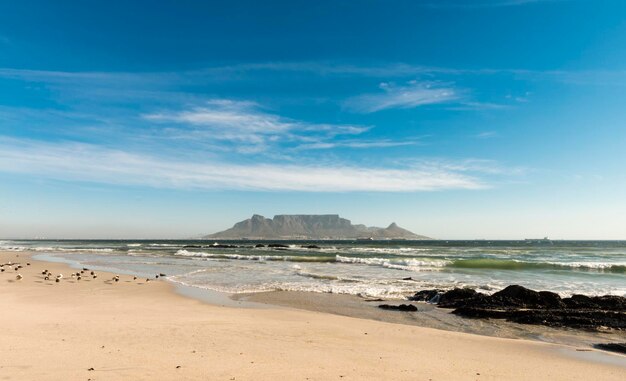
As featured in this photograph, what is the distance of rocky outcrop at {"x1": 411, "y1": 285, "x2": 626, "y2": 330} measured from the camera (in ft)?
36.3

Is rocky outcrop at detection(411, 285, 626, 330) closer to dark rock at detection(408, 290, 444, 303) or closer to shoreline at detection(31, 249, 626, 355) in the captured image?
dark rock at detection(408, 290, 444, 303)

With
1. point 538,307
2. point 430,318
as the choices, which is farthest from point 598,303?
point 430,318

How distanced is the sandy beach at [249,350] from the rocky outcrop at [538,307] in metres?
2.94

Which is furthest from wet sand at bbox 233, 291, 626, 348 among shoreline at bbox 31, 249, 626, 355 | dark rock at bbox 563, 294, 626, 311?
dark rock at bbox 563, 294, 626, 311

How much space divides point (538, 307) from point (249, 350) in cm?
1062

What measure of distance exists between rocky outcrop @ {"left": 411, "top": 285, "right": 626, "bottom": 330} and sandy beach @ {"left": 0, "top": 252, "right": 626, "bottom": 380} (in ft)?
9.64

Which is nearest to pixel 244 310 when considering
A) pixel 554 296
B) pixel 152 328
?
pixel 152 328

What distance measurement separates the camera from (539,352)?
806 cm

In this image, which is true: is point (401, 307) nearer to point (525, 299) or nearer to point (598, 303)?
point (525, 299)

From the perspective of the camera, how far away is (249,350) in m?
7.23

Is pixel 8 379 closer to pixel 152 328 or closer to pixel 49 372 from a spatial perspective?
pixel 49 372

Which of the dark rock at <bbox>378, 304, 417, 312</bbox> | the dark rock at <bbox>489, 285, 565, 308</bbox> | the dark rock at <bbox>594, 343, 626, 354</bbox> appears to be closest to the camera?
the dark rock at <bbox>594, 343, 626, 354</bbox>

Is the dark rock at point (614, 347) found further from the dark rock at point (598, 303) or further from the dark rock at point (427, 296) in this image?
the dark rock at point (427, 296)

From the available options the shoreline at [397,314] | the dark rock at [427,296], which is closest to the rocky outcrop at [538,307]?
the dark rock at [427,296]
